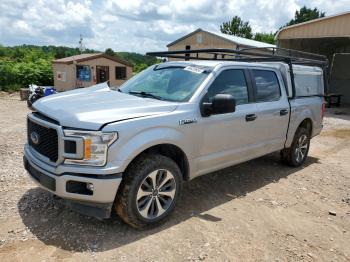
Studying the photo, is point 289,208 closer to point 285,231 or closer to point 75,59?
point 285,231

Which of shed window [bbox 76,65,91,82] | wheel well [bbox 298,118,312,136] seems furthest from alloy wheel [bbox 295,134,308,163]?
shed window [bbox 76,65,91,82]

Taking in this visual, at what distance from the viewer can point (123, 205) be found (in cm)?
374

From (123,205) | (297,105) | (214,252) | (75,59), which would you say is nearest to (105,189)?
(123,205)

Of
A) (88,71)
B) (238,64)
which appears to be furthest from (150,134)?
(88,71)

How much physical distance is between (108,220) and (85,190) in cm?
76

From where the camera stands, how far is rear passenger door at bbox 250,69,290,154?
5340mm

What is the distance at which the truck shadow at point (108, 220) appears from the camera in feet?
12.2

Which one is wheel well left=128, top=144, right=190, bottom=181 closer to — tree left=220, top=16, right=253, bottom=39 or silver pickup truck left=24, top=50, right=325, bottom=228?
silver pickup truck left=24, top=50, right=325, bottom=228

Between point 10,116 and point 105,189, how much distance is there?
9.68 m

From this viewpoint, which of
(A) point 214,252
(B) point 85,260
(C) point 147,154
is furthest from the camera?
(C) point 147,154

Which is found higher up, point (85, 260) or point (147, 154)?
point (147, 154)

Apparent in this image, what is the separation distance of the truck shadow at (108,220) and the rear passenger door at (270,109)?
707 millimetres

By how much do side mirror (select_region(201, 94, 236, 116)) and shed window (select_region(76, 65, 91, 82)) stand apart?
1866 centimetres

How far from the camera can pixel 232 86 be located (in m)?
4.94
